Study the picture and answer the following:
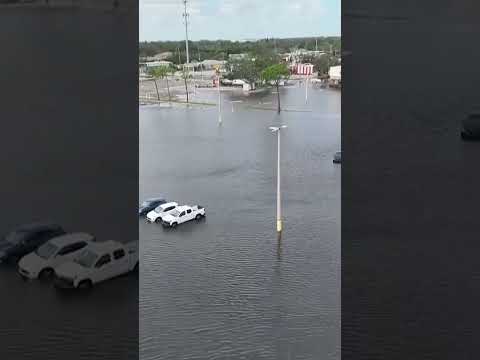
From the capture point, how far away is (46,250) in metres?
2.07

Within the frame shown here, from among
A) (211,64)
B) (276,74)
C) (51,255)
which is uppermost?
(211,64)

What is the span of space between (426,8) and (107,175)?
173 centimetres

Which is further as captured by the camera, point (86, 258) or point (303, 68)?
point (303, 68)

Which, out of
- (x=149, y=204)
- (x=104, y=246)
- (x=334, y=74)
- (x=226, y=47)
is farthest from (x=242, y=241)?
(x=334, y=74)

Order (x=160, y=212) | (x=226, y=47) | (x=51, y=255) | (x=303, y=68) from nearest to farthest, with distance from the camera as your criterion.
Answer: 1. (x=51, y=255)
2. (x=160, y=212)
3. (x=226, y=47)
4. (x=303, y=68)

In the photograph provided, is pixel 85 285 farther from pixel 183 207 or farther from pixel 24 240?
pixel 183 207

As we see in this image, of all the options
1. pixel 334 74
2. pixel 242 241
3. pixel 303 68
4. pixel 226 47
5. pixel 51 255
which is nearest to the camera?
pixel 51 255

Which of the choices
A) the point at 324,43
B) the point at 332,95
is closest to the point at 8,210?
the point at 324,43

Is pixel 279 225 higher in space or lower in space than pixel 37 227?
lower

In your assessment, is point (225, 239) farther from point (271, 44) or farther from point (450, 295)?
point (271, 44)

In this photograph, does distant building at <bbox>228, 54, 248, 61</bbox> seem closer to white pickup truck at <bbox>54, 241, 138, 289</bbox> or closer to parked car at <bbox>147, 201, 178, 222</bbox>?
parked car at <bbox>147, 201, 178, 222</bbox>

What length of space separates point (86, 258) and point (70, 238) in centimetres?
9

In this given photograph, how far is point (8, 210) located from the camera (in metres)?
2.11

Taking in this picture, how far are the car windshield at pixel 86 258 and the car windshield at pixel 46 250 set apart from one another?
2.9 inches
